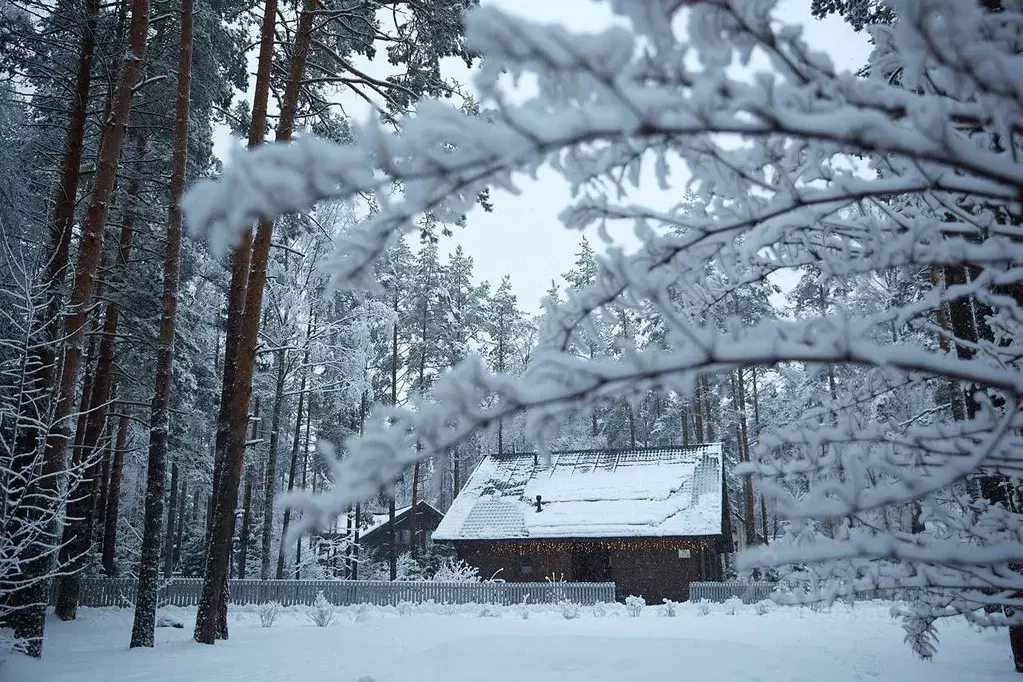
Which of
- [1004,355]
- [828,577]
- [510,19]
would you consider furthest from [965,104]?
[828,577]

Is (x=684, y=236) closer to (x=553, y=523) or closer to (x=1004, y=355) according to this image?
(x=1004, y=355)

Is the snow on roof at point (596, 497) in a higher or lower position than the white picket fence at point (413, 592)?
higher

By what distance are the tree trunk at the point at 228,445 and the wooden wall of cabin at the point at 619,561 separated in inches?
542

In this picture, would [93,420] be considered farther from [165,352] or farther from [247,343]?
[247,343]

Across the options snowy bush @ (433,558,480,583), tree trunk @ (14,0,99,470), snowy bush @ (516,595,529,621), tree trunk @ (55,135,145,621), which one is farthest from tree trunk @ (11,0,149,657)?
snowy bush @ (433,558,480,583)

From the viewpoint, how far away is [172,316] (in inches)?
367

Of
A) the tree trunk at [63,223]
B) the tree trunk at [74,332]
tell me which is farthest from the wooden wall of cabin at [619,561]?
the tree trunk at [63,223]

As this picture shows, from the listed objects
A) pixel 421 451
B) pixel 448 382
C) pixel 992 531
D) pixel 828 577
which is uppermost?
pixel 448 382

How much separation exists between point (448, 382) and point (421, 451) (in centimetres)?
18

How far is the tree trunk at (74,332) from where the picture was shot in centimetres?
757

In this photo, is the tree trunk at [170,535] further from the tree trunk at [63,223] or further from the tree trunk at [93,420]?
the tree trunk at [63,223]

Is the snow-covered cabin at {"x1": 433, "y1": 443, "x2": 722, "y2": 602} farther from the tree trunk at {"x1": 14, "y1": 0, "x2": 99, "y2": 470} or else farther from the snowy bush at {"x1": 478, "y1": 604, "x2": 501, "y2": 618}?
the tree trunk at {"x1": 14, "y1": 0, "x2": 99, "y2": 470}

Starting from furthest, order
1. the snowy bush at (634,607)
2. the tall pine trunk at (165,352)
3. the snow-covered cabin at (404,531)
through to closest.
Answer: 1. the snow-covered cabin at (404,531)
2. the snowy bush at (634,607)
3. the tall pine trunk at (165,352)

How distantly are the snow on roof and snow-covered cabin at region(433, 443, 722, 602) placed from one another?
0.11 ft
